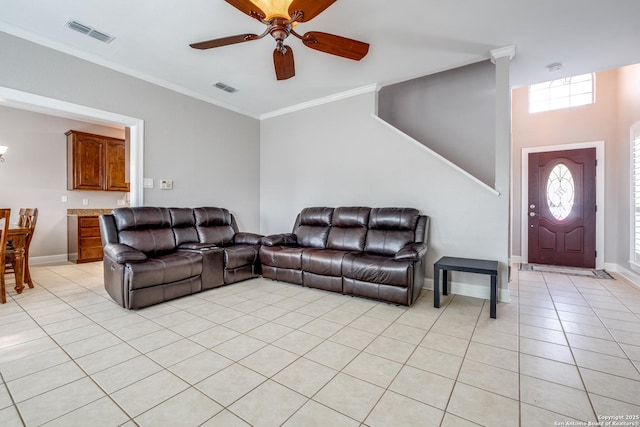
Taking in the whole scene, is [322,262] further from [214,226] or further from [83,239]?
[83,239]

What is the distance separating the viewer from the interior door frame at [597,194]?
4652mm

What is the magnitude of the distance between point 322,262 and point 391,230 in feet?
3.25

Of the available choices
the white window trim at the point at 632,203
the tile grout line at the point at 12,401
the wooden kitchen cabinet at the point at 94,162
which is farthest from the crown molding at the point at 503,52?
the wooden kitchen cabinet at the point at 94,162

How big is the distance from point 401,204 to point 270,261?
1.95m

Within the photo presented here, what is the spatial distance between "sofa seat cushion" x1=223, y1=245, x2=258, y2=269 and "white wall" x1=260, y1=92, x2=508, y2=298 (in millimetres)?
→ 1311

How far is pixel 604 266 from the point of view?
4.64 m

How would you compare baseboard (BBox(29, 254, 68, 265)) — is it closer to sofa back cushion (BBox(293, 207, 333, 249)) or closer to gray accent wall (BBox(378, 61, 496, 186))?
sofa back cushion (BBox(293, 207, 333, 249))

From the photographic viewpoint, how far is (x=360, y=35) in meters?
2.91

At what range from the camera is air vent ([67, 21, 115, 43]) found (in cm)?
276

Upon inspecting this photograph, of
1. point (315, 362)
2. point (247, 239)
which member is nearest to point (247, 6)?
point (315, 362)

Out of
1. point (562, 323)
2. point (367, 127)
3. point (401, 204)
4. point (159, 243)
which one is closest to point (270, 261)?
point (159, 243)

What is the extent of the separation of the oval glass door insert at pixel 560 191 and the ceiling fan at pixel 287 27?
4.54 metres

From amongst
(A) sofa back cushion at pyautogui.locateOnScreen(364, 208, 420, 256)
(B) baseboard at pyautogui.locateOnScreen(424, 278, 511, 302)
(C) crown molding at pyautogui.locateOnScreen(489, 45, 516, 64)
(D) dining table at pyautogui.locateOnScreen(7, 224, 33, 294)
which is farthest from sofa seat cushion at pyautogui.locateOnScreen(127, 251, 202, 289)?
(C) crown molding at pyautogui.locateOnScreen(489, 45, 516, 64)

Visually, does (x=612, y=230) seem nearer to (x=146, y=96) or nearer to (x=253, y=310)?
(x=253, y=310)
